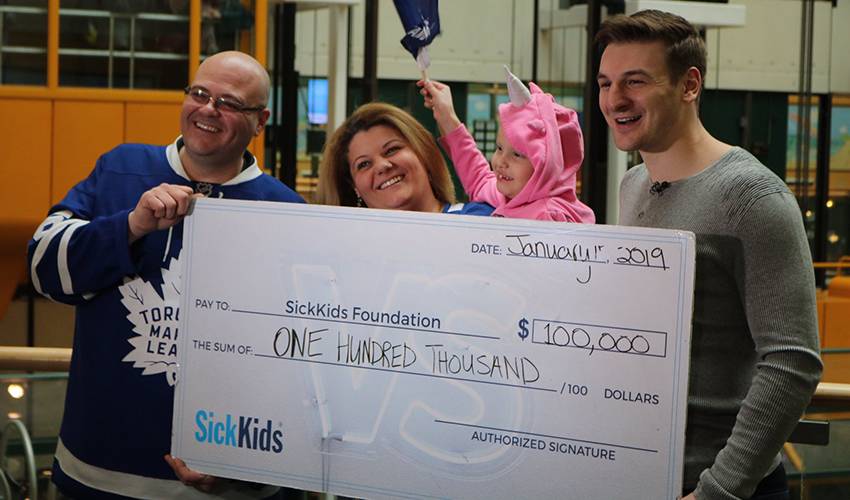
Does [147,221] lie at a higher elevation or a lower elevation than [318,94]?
lower

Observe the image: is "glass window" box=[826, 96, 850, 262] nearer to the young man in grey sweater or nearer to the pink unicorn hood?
the pink unicorn hood

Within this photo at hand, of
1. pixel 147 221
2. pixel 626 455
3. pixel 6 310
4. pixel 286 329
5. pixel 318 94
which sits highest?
pixel 318 94

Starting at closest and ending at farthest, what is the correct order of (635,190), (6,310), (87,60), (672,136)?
(672,136) < (635,190) < (87,60) < (6,310)

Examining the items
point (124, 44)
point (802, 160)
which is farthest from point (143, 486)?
point (802, 160)

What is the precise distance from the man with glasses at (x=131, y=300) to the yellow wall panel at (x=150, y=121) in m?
5.62

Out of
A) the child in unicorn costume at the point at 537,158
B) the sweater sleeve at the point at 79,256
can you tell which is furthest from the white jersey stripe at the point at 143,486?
the child in unicorn costume at the point at 537,158

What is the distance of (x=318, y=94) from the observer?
10.3 meters

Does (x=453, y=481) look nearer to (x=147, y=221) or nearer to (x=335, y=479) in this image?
(x=335, y=479)

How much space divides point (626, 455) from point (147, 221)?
105 cm

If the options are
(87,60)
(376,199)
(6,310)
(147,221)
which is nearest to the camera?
(147,221)

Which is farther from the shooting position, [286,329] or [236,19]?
[236,19]

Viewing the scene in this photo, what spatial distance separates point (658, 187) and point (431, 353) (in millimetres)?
504

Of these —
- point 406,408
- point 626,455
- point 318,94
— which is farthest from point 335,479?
point 318,94

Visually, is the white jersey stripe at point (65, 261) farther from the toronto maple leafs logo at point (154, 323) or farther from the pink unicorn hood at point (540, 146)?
the pink unicorn hood at point (540, 146)
